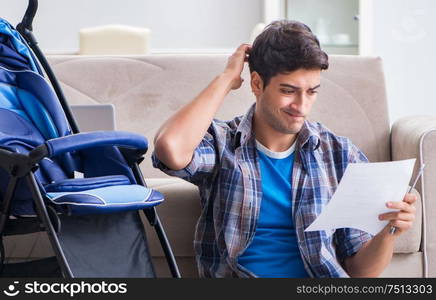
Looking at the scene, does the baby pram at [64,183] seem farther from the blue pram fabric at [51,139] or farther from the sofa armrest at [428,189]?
the sofa armrest at [428,189]

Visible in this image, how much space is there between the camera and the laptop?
2402mm

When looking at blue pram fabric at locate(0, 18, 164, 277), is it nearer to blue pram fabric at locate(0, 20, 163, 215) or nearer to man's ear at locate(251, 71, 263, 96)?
blue pram fabric at locate(0, 20, 163, 215)

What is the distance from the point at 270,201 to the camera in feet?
6.08

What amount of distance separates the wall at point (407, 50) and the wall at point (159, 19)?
1124 mm

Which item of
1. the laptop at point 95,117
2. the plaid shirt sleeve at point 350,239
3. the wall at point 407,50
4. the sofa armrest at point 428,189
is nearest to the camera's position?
the plaid shirt sleeve at point 350,239

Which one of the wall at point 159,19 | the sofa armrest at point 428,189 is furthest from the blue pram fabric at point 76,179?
the wall at point 159,19

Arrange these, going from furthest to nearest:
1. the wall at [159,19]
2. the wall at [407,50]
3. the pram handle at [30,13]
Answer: the wall at [159,19], the wall at [407,50], the pram handle at [30,13]

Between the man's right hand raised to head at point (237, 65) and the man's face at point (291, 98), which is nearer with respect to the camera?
the man's face at point (291, 98)

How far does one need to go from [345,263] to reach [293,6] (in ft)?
11.6

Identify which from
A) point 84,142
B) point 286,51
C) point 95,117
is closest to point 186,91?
point 95,117

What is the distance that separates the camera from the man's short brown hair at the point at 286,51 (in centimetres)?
181

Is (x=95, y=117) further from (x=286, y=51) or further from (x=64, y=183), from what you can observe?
(x=286, y=51)

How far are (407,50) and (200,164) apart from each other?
3.42 meters

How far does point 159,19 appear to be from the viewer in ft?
19.0
